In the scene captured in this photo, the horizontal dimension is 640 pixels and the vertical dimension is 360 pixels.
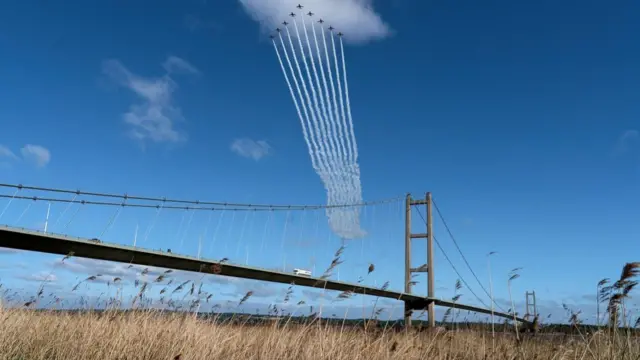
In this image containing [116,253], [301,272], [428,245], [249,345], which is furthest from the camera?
[428,245]

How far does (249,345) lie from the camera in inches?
271

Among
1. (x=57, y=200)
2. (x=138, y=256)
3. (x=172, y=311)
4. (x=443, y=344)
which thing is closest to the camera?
(x=443, y=344)

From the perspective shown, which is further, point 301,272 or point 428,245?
point 428,245

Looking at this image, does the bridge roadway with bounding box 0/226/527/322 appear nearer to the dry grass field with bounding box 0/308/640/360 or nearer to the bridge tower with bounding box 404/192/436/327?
the bridge tower with bounding box 404/192/436/327

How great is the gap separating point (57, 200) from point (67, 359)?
3420 cm

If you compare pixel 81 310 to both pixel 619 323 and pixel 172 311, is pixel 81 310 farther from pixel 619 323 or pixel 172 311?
pixel 619 323

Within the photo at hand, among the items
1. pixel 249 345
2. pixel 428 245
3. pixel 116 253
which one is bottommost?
pixel 249 345

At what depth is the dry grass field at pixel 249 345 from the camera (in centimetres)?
602

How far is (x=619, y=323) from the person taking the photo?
6066mm

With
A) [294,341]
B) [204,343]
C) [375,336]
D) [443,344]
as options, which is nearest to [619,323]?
[443,344]

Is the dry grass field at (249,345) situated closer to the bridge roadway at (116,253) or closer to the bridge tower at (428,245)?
the bridge roadway at (116,253)

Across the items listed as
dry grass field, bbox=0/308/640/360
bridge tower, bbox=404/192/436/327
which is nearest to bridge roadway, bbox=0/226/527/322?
bridge tower, bbox=404/192/436/327

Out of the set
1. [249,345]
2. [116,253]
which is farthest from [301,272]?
[249,345]

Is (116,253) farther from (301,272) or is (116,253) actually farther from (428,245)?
(428,245)
